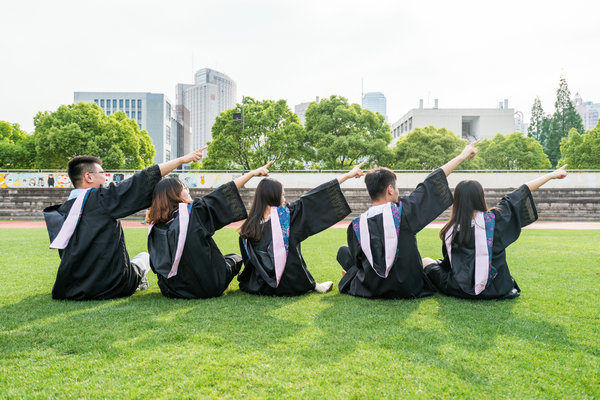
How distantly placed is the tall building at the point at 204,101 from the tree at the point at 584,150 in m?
122

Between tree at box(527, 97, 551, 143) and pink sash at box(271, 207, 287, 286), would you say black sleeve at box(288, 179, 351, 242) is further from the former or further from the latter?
tree at box(527, 97, 551, 143)

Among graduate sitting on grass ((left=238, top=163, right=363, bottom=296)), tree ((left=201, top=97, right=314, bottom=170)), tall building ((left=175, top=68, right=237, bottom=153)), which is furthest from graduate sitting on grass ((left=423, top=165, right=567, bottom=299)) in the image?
tall building ((left=175, top=68, right=237, bottom=153))

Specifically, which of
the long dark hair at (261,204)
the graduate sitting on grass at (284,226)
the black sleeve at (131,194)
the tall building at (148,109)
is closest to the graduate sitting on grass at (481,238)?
the graduate sitting on grass at (284,226)

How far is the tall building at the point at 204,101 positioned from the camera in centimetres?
14550

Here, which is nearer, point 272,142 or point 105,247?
point 105,247

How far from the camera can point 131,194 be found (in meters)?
3.80

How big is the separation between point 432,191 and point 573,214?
64.1ft

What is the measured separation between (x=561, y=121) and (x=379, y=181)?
51349 mm

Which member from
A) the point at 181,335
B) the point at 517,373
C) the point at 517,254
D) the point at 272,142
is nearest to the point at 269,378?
the point at 181,335

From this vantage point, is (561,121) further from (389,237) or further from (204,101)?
(204,101)

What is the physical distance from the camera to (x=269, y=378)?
6.83 feet

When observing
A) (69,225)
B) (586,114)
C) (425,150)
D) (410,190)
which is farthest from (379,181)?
(586,114)

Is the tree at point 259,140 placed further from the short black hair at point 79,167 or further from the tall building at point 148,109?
the tall building at point 148,109

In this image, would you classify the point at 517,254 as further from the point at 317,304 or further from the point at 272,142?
the point at 272,142
